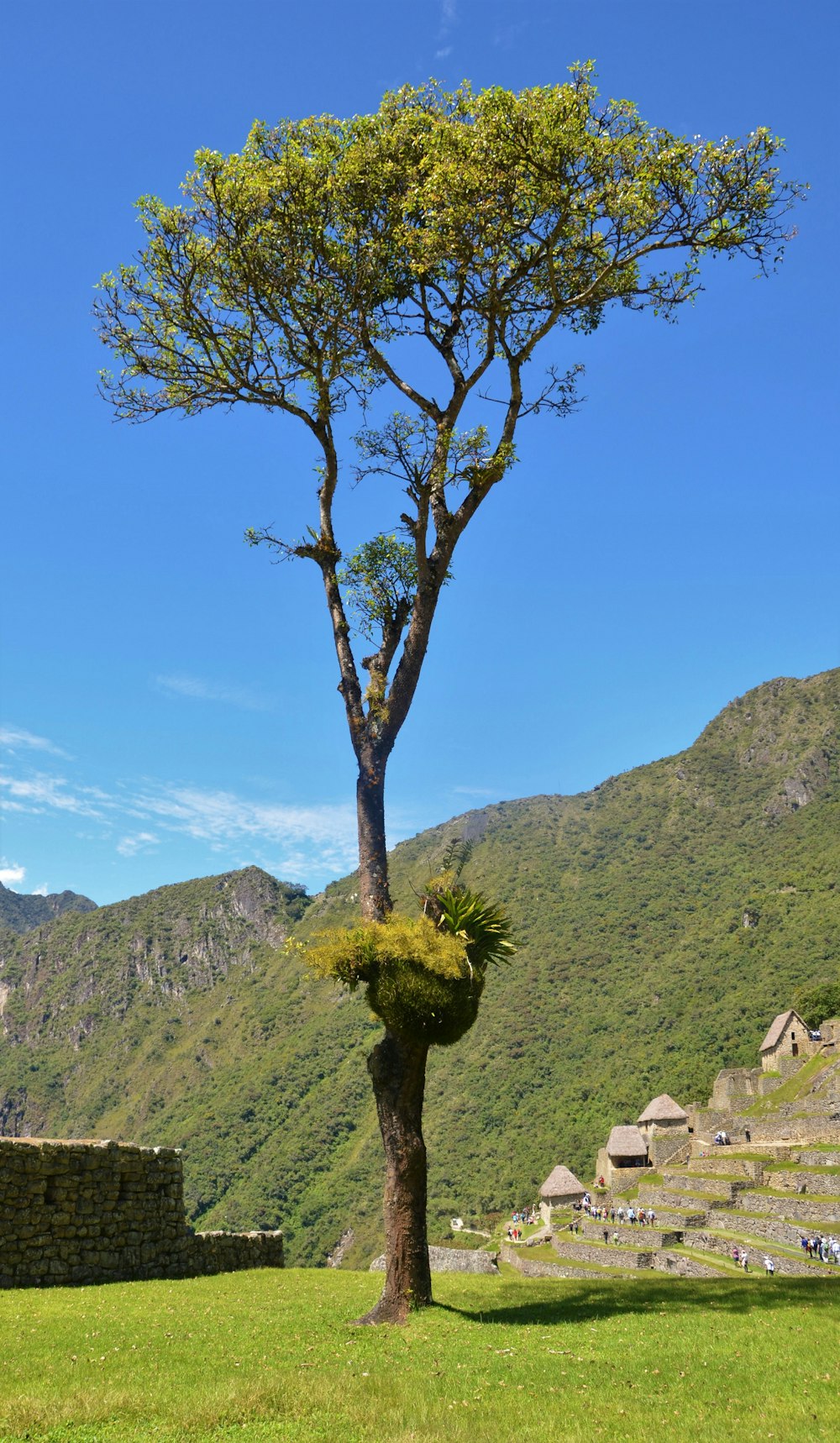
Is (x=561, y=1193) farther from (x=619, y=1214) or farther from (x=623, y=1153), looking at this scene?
(x=619, y=1214)

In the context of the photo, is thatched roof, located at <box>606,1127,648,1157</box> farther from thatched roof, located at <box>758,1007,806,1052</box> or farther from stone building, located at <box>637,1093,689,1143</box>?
thatched roof, located at <box>758,1007,806,1052</box>

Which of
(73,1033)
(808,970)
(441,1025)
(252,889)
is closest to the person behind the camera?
(441,1025)

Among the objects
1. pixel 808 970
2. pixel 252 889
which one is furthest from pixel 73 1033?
pixel 808 970

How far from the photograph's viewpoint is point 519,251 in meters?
13.8

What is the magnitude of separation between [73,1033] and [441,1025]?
560 ft

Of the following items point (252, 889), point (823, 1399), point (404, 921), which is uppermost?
point (252, 889)

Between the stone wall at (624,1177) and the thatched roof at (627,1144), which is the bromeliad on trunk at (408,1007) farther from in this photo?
the thatched roof at (627,1144)

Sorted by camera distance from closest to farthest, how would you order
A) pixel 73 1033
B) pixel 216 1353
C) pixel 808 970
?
pixel 216 1353
pixel 808 970
pixel 73 1033

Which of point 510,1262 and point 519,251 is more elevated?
point 519,251

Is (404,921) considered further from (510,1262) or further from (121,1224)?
(510,1262)

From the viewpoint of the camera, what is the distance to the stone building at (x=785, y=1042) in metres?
52.9

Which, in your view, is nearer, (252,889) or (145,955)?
(145,955)

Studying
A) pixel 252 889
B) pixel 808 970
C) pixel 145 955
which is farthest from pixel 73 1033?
pixel 808 970

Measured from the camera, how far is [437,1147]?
78625 mm
